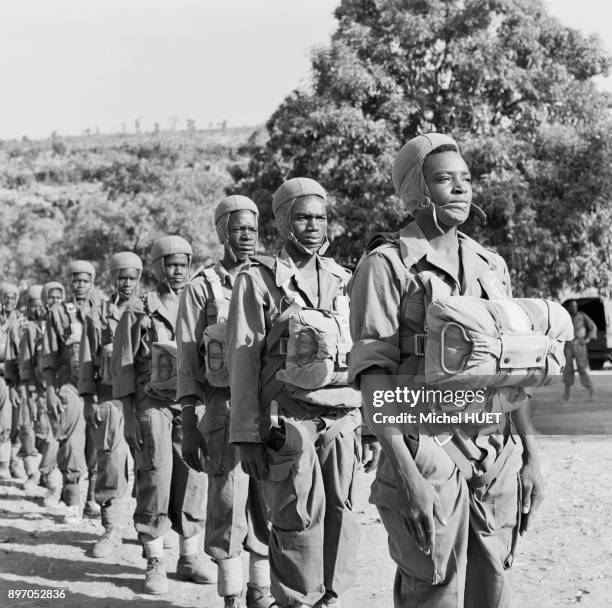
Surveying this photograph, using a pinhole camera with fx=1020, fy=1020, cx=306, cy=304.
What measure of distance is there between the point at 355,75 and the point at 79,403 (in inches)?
395

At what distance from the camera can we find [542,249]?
61.0ft

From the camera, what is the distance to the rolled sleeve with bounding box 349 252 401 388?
3770 millimetres

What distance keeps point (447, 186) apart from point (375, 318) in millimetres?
622

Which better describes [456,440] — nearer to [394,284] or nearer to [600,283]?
[394,284]

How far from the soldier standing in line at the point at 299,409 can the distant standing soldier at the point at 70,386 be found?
521 centimetres

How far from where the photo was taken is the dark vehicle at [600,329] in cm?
3003

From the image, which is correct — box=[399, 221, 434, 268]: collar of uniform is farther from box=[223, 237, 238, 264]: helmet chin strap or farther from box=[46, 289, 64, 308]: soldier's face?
box=[46, 289, 64, 308]: soldier's face

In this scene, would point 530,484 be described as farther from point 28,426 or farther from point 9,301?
point 9,301

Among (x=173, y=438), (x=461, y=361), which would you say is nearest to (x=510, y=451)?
(x=461, y=361)

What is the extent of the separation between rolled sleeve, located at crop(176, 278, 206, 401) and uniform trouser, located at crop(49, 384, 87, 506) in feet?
14.4

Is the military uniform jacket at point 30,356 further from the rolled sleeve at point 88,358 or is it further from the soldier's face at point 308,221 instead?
the soldier's face at point 308,221

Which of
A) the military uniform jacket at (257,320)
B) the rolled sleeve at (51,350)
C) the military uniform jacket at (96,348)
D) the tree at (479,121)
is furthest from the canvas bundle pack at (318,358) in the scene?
the tree at (479,121)

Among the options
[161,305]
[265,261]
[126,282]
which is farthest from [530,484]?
[126,282]

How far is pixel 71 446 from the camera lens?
10438mm
